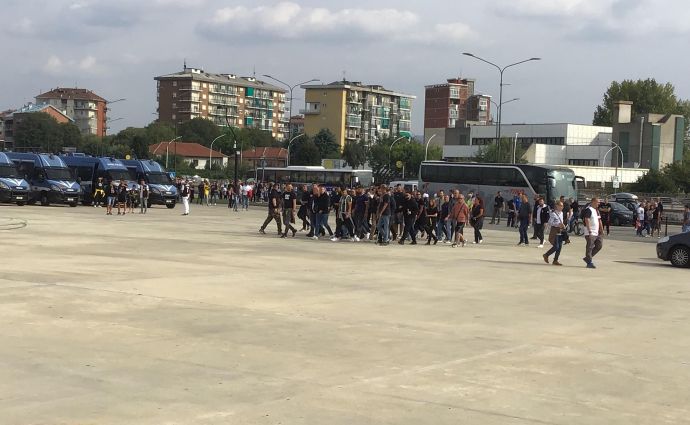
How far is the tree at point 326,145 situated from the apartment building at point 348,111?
20.7m

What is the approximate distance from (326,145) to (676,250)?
11109 centimetres

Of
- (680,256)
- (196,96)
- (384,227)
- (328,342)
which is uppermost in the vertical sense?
(196,96)

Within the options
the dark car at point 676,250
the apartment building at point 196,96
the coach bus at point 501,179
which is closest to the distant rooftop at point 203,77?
the apartment building at point 196,96

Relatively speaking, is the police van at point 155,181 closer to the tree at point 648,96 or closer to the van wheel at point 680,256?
the van wheel at point 680,256

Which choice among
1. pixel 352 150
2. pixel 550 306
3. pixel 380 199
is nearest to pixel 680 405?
pixel 550 306

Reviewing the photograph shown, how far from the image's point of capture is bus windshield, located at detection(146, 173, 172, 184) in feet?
169

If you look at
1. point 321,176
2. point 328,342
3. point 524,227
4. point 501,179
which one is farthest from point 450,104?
point 328,342

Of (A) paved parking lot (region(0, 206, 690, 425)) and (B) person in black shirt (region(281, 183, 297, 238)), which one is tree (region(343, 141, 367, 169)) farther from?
(A) paved parking lot (region(0, 206, 690, 425))

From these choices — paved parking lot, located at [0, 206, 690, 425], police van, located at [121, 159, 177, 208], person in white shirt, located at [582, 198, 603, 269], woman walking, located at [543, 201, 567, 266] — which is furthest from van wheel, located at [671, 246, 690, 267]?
police van, located at [121, 159, 177, 208]

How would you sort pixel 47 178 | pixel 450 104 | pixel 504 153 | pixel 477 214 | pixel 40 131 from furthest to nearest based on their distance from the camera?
pixel 450 104
pixel 40 131
pixel 504 153
pixel 47 178
pixel 477 214

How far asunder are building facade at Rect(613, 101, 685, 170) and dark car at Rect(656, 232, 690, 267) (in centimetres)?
8859

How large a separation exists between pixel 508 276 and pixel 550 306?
4.69 m

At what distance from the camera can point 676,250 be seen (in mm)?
24422

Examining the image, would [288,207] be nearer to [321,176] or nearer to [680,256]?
[680,256]
